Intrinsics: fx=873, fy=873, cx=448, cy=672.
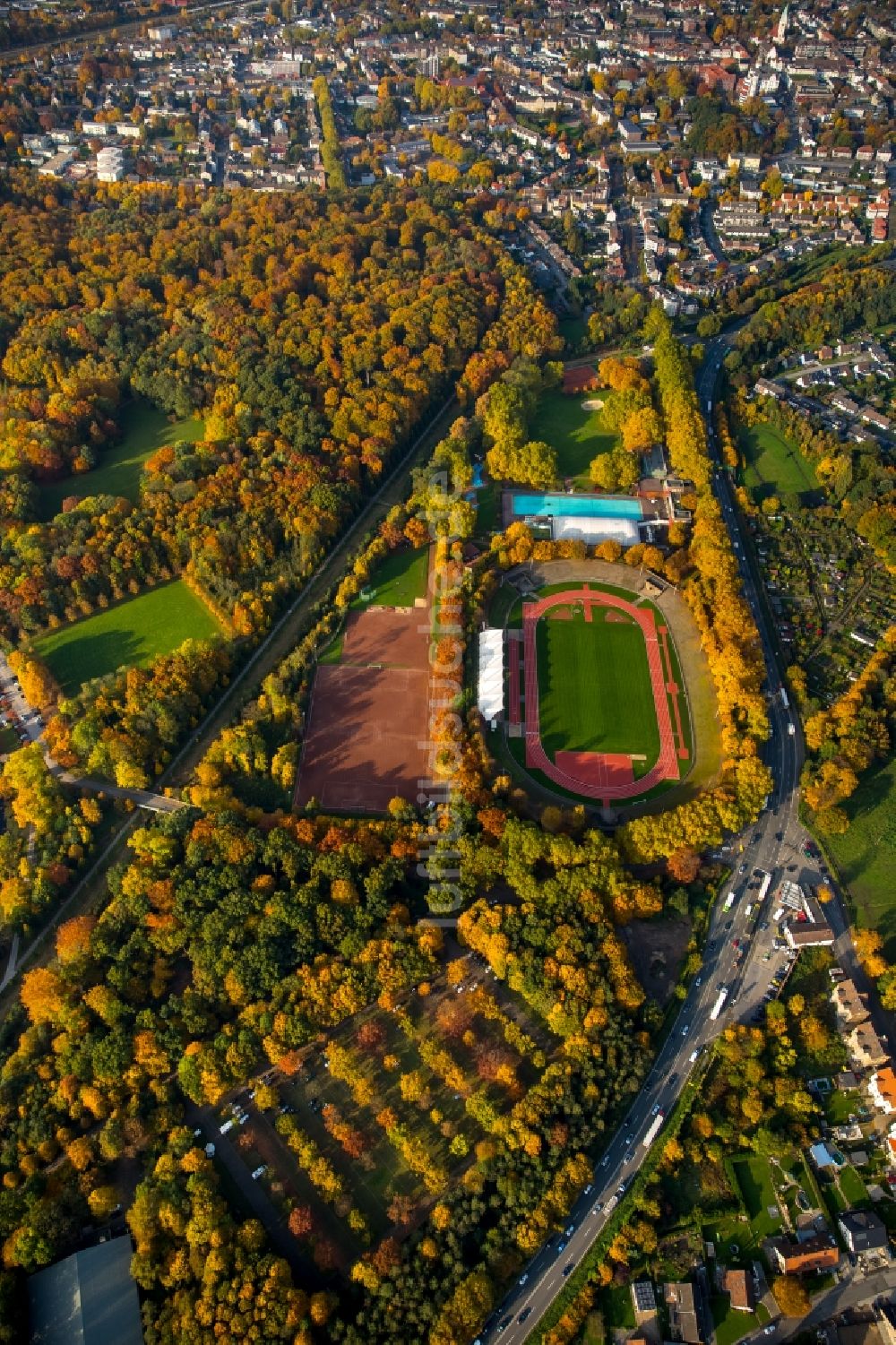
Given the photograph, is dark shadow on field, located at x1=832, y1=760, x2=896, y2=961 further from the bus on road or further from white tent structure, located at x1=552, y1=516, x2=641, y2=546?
white tent structure, located at x1=552, y1=516, x2=641, y2=546

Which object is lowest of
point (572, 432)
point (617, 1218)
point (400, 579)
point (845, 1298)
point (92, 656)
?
point (845, 1298)

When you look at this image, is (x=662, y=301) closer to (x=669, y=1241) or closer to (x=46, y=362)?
(x=46, y=362)

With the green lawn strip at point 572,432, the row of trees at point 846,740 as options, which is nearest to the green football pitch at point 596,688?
the row of trees at point 846,740

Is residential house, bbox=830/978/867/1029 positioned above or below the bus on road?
below

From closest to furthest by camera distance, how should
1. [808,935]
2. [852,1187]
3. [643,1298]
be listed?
[643,1298] < [852,1187] < [808,935]

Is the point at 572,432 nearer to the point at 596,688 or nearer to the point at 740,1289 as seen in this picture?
the point at 596,688

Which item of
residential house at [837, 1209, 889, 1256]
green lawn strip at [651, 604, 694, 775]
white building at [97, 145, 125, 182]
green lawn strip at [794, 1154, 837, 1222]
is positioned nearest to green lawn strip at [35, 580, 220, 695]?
green lawn strip at [651, 604, 694, 775]

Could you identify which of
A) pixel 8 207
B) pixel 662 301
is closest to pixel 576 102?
pixel 662 301

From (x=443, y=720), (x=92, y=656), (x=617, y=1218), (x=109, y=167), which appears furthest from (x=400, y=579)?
(x=109, y=167)
